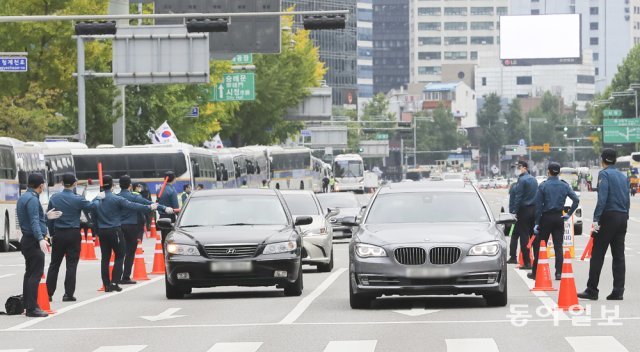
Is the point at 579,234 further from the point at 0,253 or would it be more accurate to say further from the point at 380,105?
the point at 380,105

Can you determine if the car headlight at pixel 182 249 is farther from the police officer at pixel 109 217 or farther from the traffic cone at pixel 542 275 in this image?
the traffic cone at pixel 542 275

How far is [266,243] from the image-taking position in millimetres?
21250

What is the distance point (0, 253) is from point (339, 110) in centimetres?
15785

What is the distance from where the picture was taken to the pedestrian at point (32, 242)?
19.3m

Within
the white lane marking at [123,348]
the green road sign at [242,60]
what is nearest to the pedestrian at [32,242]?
the white lane marking at [123,348]

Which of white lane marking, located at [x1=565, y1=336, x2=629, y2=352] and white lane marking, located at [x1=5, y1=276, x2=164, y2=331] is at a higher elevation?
white lane marking, located at [x1=565, y1=336, x2=629, y2=352]

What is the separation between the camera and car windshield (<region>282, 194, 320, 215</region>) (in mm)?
31016

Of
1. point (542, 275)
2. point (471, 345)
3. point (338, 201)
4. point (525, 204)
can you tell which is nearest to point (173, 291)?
point (542, 275)

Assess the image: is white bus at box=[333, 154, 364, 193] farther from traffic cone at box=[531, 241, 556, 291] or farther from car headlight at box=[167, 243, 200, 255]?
car headlight at box=[167, 243, 200, 255]

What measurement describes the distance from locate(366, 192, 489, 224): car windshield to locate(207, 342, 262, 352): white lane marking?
477 centimetres

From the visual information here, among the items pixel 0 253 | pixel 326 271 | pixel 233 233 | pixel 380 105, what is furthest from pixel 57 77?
pixel 380 105

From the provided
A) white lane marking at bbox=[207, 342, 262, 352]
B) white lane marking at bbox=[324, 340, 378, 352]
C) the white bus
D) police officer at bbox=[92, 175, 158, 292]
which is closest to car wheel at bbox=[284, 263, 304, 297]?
police officer at bbox=[92, 175, 158, 292]

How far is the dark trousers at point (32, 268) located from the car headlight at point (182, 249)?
226 centimetres

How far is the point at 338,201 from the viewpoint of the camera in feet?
148
